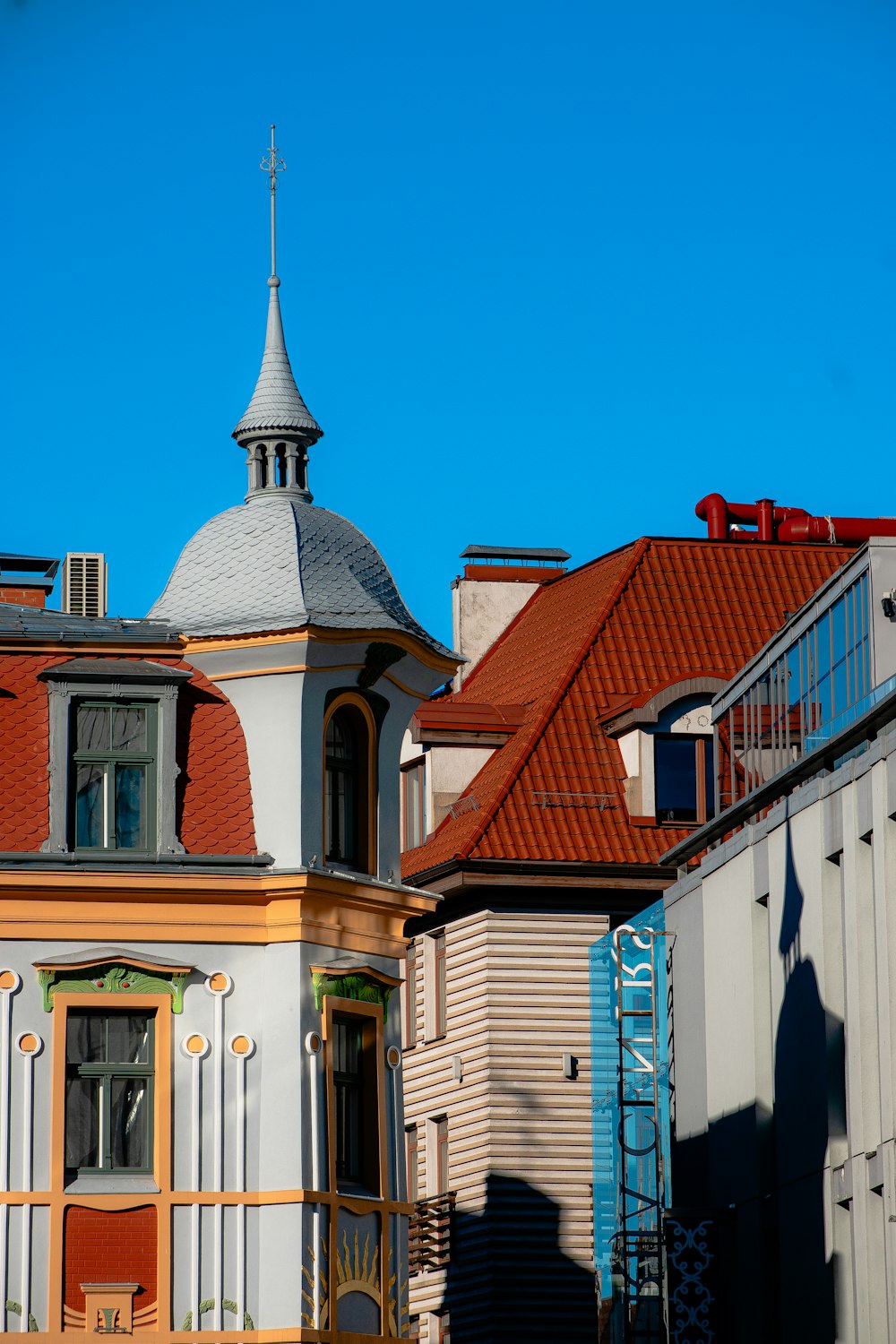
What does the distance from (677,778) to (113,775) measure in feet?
58.3

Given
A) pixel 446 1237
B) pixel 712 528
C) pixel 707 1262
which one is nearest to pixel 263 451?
pixel 707 1262

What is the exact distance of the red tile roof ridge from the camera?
51.6m

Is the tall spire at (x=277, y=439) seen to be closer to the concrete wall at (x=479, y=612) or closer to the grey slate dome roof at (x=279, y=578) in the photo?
the grey slate dome roof at (x=279, y=578)

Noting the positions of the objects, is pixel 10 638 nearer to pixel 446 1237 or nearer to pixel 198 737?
pixel 198 737

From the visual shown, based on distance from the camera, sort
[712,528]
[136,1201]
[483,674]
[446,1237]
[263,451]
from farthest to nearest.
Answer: [712,528] → [483,674] → [446,1237] → [263,451] → [136,1201]

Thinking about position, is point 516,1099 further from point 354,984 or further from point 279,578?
point 279,578

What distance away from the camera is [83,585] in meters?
45.3

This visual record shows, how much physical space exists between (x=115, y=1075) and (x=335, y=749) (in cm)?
512

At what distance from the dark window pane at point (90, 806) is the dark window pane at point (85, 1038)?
2154 millimetres

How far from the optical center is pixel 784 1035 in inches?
1607

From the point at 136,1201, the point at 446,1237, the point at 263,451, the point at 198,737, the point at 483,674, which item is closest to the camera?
the point at 136,1201

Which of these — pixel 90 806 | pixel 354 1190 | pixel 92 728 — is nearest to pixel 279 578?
pixel 92 728

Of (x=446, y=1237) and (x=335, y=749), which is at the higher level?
(x=335, y=749)

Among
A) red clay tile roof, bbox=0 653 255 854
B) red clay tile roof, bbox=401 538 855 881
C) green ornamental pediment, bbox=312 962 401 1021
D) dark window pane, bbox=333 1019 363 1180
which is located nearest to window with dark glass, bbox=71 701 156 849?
red clay tile roof, bbox=0 653 255 854
